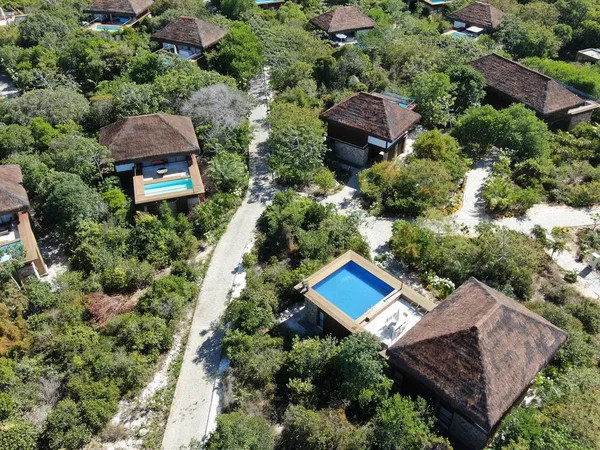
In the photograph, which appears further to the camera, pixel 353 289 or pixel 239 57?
pixel 239 57

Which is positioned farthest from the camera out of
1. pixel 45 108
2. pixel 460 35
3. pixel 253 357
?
pixel 460 35

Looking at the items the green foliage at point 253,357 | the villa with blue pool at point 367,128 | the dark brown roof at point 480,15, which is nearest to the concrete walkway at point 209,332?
the green foliage at point 253,357

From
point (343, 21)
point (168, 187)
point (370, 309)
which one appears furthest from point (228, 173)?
point (343, 21)

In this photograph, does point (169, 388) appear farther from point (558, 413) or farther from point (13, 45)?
point (13, 45)

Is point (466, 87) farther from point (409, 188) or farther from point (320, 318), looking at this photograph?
point (320, 318)

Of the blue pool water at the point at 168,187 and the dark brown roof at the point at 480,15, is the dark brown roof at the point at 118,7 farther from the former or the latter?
the dark brown roof at the point at 480,15

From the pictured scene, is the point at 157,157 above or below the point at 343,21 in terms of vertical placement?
below

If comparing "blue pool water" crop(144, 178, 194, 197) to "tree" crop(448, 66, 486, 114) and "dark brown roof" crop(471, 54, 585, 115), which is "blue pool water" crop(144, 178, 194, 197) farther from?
"dark brown roof" crop(471, 54, 585, 115)
